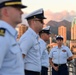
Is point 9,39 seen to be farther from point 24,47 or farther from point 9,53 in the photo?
point 24,47

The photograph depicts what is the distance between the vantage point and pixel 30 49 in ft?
16.6

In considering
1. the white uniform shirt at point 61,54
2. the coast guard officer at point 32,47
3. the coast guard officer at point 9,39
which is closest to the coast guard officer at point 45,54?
the white uniform shirt at point 61,54

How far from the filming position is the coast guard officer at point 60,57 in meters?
9.23

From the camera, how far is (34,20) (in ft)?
17.4

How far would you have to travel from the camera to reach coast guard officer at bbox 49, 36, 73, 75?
9.23 metres

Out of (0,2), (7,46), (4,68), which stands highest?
(0,2)

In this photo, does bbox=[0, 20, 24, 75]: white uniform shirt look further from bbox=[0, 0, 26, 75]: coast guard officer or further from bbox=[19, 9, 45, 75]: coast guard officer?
bbox=[19, 9, 45, 75]: coast guard officer

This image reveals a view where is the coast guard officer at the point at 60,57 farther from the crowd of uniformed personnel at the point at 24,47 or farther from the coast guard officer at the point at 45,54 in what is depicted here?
the coast guard officer at the point at 45,54

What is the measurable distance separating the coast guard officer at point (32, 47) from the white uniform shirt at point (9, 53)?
1678 millimetres

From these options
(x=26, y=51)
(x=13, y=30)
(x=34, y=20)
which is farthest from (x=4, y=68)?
(x=34, y=20)

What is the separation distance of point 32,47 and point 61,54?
4.23m

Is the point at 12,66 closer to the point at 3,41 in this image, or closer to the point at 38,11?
the point at 3,41

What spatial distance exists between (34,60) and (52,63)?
4.52m

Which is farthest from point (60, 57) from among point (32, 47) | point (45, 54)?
point (32, 47)
